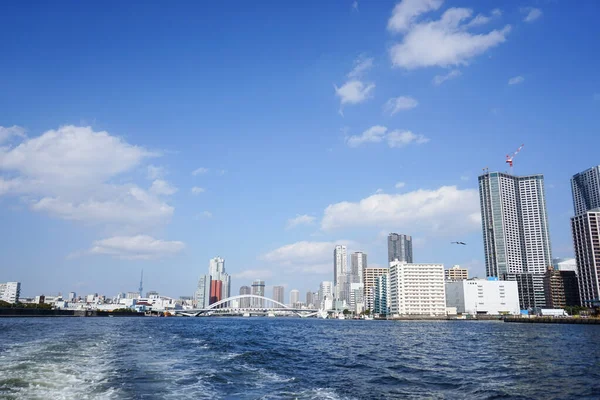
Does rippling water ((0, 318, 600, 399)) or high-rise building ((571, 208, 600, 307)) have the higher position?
high-rise building ((571, 208, 600, 307))

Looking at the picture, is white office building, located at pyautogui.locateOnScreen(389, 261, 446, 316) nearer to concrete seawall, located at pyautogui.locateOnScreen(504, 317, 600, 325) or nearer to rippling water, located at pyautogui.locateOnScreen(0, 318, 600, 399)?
concrete seawall, located at pyautogui.locateOnScreen(504, 317, 600, 325)

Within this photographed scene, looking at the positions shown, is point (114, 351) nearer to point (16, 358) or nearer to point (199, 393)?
point (16, 358)

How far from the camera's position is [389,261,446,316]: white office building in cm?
18838

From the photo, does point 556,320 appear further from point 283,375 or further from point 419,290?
point 283,375

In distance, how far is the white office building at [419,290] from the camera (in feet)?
Answer: 618

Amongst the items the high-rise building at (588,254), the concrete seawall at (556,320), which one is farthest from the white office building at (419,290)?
the high-rise building at (588,254)

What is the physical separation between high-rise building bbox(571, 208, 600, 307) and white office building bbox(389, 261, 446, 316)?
187ft

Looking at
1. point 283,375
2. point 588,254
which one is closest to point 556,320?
point 588,254

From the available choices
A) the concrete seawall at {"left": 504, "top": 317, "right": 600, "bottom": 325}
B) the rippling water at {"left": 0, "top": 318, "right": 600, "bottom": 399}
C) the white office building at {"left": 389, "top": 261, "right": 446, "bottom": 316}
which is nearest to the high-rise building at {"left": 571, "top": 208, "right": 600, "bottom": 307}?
the concrete seawall at {"left": 504, "top": 317, "right": 600, "bottom": 325}

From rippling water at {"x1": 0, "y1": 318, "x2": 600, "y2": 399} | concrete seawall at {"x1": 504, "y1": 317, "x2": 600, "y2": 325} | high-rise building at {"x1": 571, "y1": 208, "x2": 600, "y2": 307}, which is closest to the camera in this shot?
rippling water at {"x1": 0, "y1": 318, "x2": 600, "y2": 399}

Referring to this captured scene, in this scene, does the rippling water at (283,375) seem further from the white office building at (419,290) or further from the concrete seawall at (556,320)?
the white office building at (419,290)

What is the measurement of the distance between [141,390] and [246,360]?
1475 centimetres

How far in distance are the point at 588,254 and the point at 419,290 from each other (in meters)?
70.4

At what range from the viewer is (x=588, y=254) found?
180 metres
